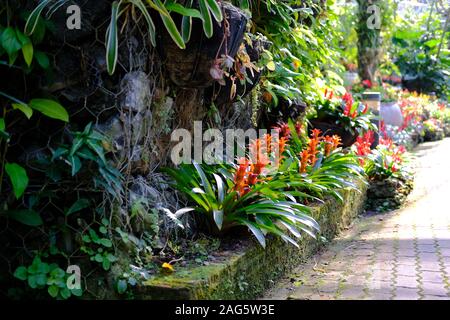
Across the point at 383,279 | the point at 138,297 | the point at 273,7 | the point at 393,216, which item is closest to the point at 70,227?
the point at 138,297

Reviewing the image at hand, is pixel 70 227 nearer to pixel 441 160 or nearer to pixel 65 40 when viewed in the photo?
pixel 65 40

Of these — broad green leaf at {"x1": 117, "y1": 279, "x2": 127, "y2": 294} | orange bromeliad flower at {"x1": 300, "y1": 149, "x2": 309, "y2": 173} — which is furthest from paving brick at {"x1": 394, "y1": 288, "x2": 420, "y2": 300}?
broad green leaf at {"x1": 117, "y1": 279, "x2": 127, "y2": 294}

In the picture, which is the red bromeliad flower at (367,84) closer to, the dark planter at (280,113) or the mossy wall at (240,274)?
the dark planter at (280,113)

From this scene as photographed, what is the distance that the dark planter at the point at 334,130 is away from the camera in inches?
255

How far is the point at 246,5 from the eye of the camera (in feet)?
14.5

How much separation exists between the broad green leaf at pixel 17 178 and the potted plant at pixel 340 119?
4.18 metres

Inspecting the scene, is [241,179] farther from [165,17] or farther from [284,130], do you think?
[284,130]

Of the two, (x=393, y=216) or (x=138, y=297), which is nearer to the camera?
(x=138, y=297)

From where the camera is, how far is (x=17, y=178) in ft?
8.82

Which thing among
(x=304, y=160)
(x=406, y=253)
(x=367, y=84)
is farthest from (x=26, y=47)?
(x=367, y=84)

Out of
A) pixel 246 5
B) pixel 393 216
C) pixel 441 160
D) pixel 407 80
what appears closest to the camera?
pixel 246 5

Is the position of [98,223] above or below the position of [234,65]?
below

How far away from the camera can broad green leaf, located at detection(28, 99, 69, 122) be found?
2.83m

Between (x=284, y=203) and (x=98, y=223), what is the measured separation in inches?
50.4
